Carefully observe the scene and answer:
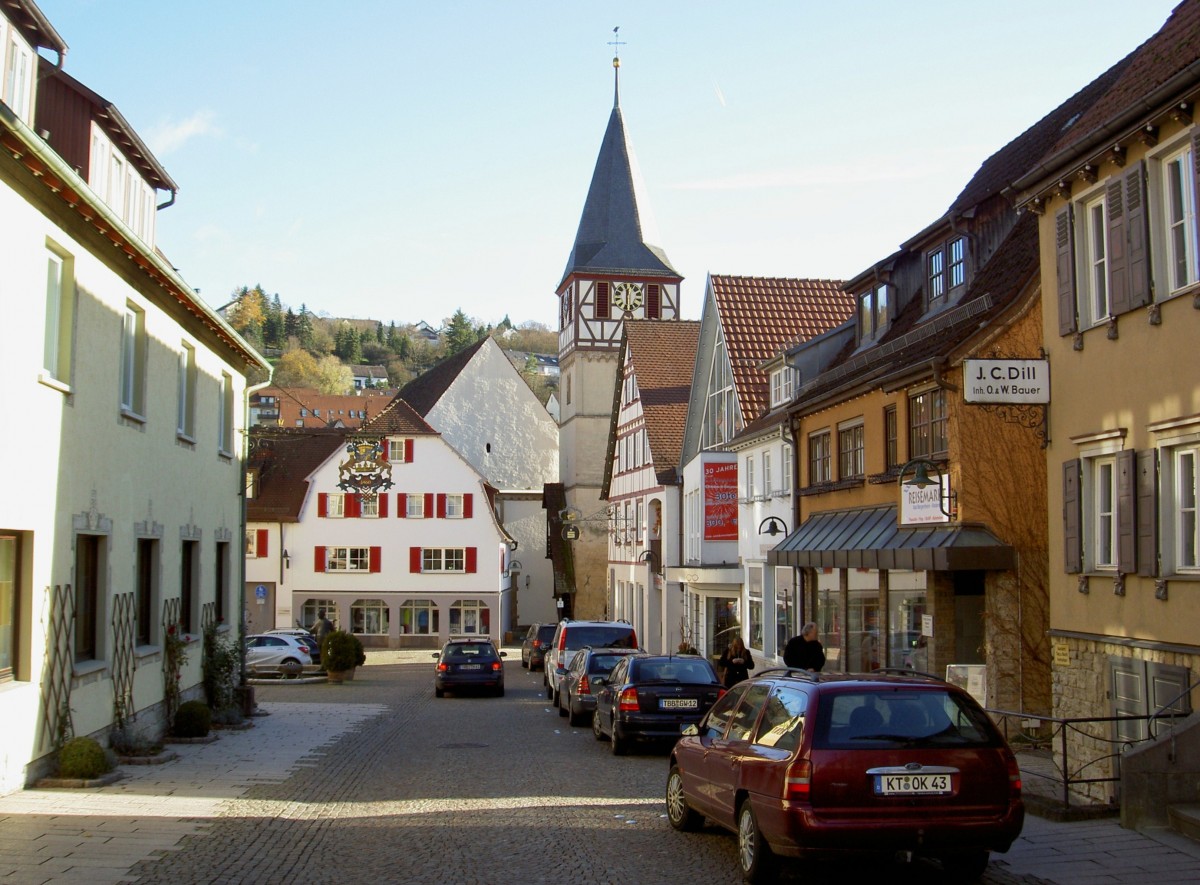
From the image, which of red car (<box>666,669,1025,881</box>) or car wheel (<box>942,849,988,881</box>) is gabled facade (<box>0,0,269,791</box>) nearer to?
red car (<box>666,669,1025,881</box>)

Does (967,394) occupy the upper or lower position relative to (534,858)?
upper

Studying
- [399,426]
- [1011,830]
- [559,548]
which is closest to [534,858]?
[1011,830]

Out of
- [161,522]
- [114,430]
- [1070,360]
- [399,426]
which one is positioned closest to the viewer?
[1070,360]

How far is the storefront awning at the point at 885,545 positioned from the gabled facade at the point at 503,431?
4594 cm

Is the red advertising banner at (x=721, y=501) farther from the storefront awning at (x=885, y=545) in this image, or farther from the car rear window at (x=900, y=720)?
the car rear window at (x=900, y=720)

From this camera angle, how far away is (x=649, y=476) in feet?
153

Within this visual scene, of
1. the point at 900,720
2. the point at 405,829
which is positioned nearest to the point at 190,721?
the point at 405,829

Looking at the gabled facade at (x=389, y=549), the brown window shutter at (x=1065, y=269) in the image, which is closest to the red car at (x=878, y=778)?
the brown window shutter at (x=1065, y=269)

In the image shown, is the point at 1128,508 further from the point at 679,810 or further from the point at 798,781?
the point at 798,781

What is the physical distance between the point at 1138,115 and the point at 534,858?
8.65 meters

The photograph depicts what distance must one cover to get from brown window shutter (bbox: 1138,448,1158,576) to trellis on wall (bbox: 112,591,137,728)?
38.9 feet

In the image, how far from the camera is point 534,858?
10547mm

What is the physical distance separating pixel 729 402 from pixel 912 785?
86.3ft

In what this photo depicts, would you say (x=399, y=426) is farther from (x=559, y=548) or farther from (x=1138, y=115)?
(x=1138, y=115)
